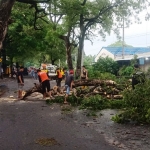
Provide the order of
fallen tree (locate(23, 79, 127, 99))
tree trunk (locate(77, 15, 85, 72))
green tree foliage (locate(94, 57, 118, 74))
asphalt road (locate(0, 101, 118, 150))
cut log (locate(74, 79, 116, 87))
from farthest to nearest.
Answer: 1. green tree foliage (locate(94, 57, 118, 74))
2. tree trunk (locate(77, 15, 85, 72))
3. cut log (locate(74, 79, 116, 87))
4. fallen tree (locate(23, 79, 127, 99))
5. asphalt road (locate(0, 101, 118, 150))

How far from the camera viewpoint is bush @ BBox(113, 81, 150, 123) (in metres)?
9.06

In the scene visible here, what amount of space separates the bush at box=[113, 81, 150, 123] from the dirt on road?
0.43m

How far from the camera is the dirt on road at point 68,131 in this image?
6605mm

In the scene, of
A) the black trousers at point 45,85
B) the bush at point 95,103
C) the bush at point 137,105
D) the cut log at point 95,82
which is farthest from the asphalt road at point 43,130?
the cut log at point 95,82

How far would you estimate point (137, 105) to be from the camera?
941cm

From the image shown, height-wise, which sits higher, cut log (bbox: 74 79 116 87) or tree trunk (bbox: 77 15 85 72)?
tree trunk (bbox: 77 15 85 72)

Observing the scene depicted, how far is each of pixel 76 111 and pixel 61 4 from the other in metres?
11.3

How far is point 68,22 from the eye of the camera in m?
27.1

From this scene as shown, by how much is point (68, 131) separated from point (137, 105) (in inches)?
114

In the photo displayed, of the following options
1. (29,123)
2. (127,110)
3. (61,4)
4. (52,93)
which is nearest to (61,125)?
(29,123)

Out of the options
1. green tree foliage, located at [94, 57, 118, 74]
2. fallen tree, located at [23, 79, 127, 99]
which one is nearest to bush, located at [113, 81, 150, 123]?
fallen tree, located at [23, 79, 127, 99]

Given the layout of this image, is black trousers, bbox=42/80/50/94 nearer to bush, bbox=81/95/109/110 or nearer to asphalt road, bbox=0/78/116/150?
asphalt road, bbox=0/78/116/150

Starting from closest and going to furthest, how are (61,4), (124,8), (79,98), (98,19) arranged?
(79,98), (61,4), (124,8), (98,19)

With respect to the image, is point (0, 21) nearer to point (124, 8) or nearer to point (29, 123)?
point (29, 123)
